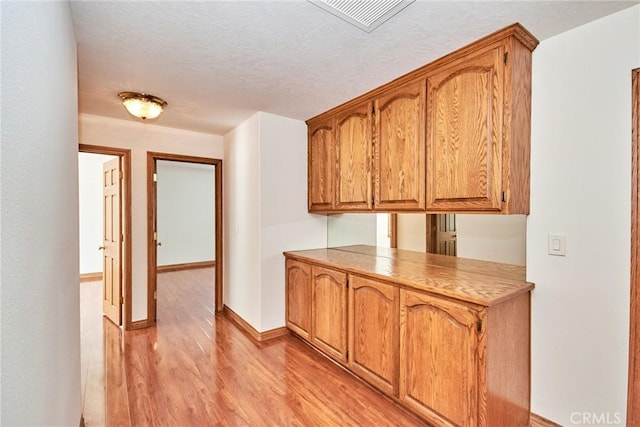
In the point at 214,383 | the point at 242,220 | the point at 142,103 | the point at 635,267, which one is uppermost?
the point at 142,103

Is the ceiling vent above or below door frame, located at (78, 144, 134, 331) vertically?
above

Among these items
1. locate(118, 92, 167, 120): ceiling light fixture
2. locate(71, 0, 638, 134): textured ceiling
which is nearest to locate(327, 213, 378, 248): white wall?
locate(71, 0, 638, 134): textured ceiling

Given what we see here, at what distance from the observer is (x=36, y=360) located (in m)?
0.83

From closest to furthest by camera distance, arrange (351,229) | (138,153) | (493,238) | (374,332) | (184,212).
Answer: (374,332) < (493,238) < (138,153) < (351,229) < (184,212)

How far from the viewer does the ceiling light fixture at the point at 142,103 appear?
256 centimetres

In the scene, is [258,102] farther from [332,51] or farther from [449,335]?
[449,335]

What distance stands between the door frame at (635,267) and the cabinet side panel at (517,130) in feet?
1.45

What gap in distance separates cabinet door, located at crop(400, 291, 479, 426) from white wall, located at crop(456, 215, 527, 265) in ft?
3.19

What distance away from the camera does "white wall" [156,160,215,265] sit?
255 inches

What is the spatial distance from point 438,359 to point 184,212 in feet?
20.8

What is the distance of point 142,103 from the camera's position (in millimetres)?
2605

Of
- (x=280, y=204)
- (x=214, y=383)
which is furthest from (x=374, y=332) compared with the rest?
(x=280, y=204)

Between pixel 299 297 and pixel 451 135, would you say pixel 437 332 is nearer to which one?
pixel 451 135

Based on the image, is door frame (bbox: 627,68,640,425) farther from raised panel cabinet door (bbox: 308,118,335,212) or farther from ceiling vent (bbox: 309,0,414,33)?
raised panel cabinet door (bbox: 308,118,335,212)
